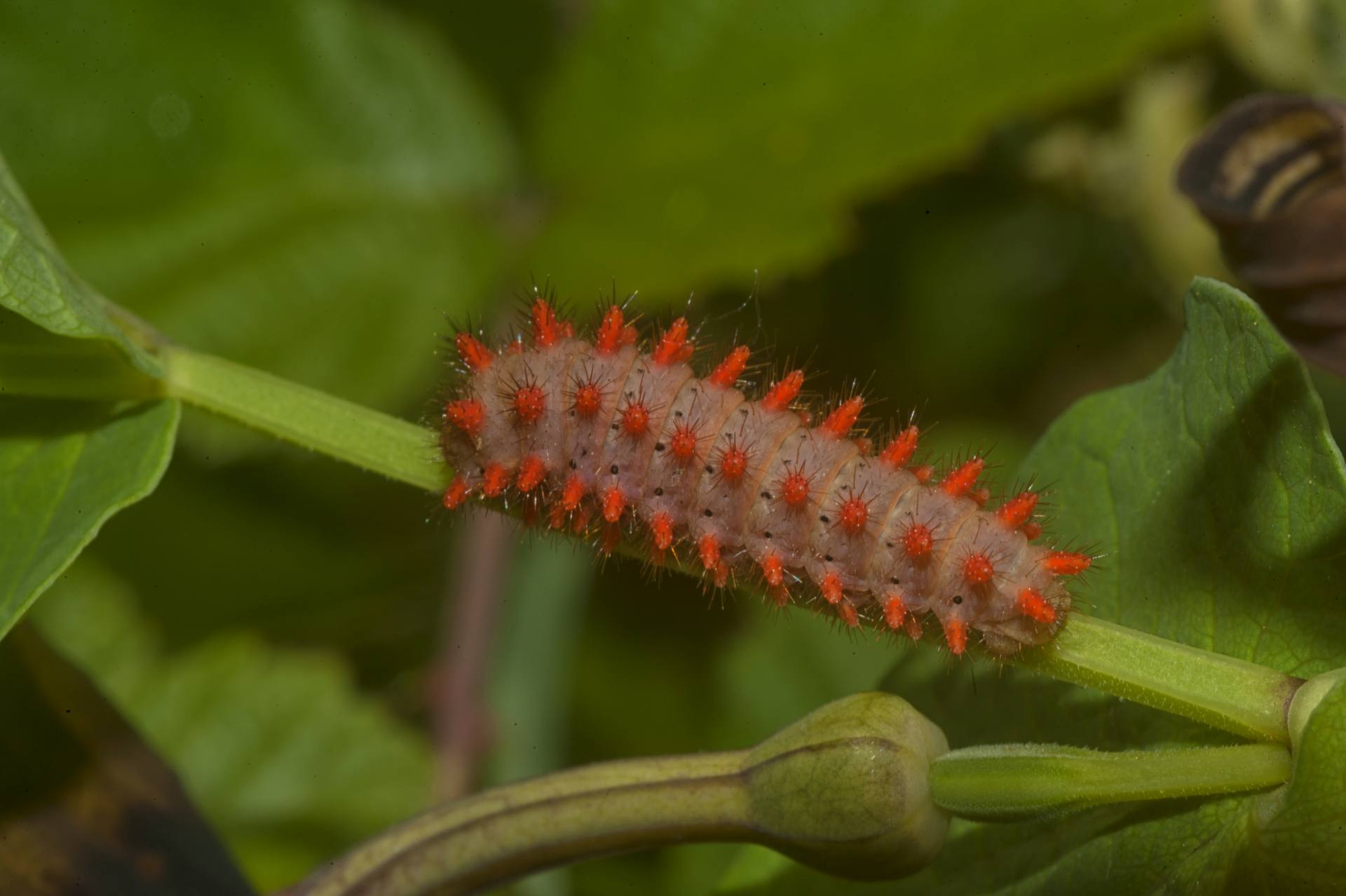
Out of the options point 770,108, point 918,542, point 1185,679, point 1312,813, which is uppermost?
point 770,108

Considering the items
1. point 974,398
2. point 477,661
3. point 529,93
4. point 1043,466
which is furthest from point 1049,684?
point 529,93

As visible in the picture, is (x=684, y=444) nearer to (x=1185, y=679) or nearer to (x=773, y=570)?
(x=773, y=570)

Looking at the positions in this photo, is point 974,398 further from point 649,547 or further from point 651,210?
point 649,547

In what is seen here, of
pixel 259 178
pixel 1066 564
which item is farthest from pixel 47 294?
pixel 259 178

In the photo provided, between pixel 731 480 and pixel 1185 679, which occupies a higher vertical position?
pixel 731 480

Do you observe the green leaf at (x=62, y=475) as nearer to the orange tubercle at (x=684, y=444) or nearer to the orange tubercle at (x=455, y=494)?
the orange tubercle at (x=455, y=494)

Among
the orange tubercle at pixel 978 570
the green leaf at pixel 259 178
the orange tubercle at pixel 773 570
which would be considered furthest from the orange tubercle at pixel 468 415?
the green leaf at pixel 259 178

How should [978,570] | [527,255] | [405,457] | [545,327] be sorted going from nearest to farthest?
[405,457], [978,570], [545,327], [527,255]
